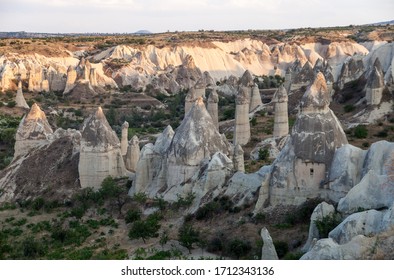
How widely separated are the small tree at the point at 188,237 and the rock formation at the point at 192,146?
3.63m

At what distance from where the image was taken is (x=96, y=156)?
26781 millimetres

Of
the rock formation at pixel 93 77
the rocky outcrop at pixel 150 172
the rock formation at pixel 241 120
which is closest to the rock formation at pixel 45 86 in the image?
the rock formation at pixel 93 77

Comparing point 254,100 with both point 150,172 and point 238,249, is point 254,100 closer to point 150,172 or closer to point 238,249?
point 150,172

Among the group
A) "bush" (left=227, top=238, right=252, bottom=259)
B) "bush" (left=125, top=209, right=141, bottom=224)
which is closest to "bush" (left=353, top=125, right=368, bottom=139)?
"bush" (left=125, top=209, right=141, bottom=224)

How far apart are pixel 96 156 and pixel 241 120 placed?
10.4 m

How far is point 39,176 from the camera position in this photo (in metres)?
28.8

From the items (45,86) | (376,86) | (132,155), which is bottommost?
(45,86)

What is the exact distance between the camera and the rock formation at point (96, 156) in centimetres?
2673

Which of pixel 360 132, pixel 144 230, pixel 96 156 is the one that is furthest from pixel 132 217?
pixel 360 132

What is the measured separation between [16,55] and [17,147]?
42.3m

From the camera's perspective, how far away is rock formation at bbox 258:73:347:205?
19.7m

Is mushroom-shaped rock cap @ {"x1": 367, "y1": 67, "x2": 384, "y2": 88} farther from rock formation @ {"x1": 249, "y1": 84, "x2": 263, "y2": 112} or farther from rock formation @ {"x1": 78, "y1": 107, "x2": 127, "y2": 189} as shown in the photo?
rock formation @ {"x1": 78, "y1": 107, "x2": 127, "y2": 189}

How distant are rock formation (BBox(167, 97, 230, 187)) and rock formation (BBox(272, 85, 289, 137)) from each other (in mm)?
8055
